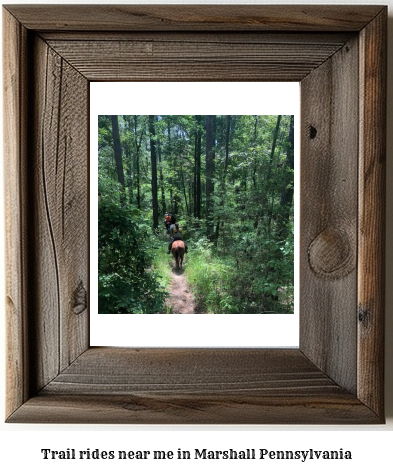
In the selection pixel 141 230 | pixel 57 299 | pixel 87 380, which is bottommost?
pixel 87 380

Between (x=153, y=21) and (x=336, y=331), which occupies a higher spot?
(x=153, y=21)

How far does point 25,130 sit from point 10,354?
322 millimetres

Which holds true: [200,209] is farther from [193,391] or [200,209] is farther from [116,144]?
[193,391]

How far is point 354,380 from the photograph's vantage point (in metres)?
0.75

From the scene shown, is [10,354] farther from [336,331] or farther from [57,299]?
[336,331]

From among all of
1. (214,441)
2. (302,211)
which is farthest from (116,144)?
(214,441)

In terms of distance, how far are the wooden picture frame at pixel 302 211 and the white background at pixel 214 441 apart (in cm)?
5

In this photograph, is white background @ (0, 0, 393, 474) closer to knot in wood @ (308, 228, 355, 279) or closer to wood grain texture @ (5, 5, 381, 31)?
knot in wood @ (308, 228, 355, 279)

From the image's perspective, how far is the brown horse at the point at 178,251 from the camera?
78cm


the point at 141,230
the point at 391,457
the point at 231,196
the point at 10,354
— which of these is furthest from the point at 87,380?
the point at 391,457

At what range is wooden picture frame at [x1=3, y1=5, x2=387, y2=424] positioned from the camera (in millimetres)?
732

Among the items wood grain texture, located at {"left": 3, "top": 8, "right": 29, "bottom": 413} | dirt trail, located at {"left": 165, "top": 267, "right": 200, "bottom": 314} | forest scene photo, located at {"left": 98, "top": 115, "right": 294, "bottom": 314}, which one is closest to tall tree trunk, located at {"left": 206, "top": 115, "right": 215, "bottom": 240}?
forest scene photo, located at {"left": 98, "top": 115, "right": 294, "bottom": 314}

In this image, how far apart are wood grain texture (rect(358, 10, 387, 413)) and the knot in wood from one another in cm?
2

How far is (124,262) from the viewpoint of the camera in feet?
2.60
